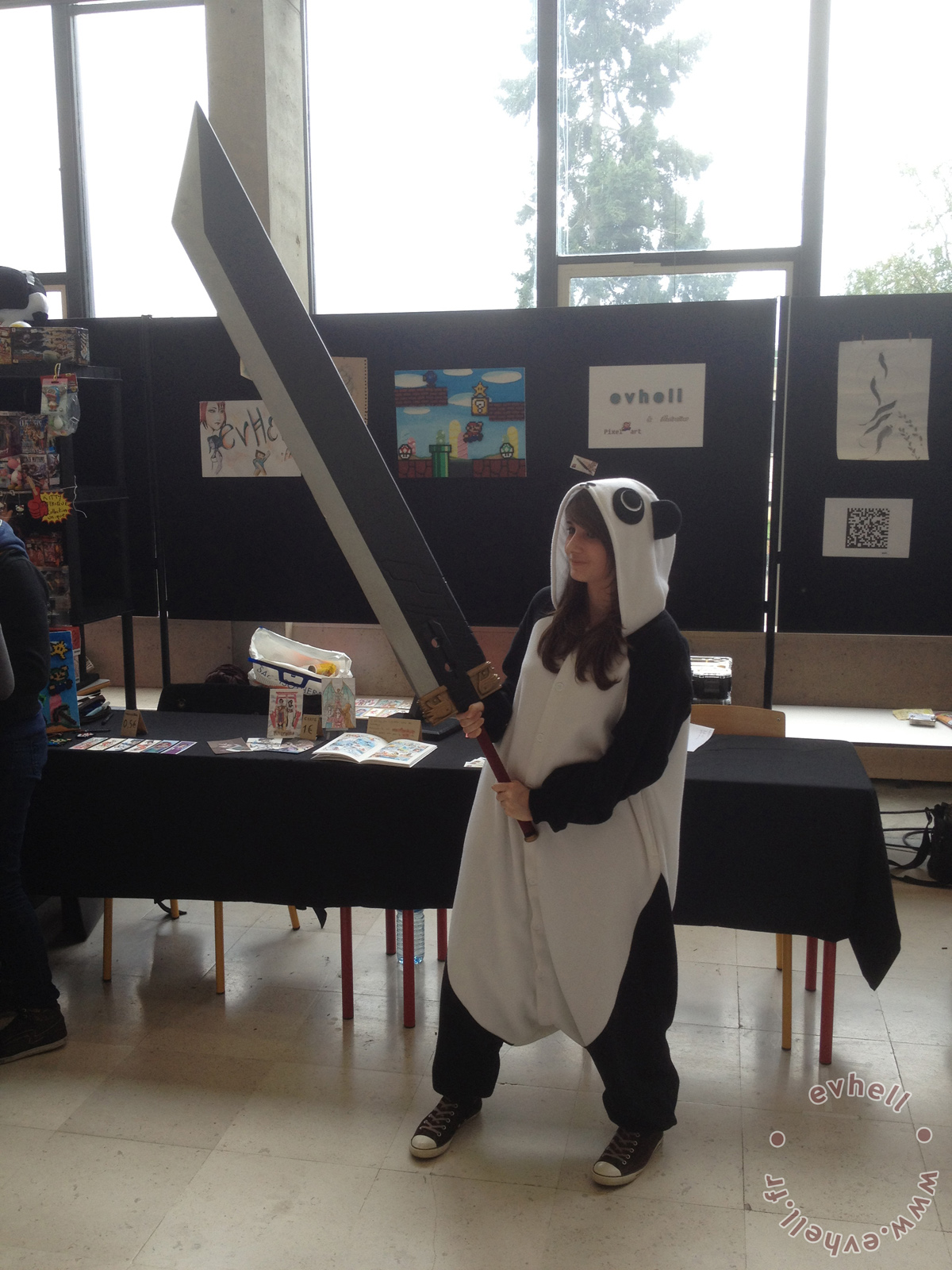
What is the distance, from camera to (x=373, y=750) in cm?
265

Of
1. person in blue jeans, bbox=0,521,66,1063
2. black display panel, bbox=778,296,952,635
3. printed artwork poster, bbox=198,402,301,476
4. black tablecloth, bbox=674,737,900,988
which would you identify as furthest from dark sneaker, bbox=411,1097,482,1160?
printed artwork poster, bbox=198,402,301,476

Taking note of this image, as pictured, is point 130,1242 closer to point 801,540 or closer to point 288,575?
point 288,575

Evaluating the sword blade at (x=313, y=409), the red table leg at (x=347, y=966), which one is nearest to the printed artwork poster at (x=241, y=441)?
the red table leg at (x=347, y=966)

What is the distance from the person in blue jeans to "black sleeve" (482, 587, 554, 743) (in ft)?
3.67

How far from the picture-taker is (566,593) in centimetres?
200

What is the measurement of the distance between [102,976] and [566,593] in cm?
192

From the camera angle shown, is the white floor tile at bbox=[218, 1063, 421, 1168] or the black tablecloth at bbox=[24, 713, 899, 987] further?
the black tablecloth at bbox=[24, 713, 899, 987]

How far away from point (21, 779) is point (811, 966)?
210 centimetres

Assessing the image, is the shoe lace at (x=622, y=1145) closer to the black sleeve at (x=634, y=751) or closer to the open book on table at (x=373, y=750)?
the black sleeve at (x=634, y=751)

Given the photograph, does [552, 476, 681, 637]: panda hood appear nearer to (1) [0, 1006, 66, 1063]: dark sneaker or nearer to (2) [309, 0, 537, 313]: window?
(1) [0, 1006, 66, 1063]: dark sneaker

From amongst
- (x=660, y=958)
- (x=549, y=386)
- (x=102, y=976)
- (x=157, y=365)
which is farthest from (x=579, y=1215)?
(x=157, y=365)

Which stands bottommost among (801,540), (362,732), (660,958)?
(660,958)

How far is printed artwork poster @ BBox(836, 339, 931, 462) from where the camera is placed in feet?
10.1

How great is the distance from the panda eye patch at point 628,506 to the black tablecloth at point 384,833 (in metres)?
0.80
